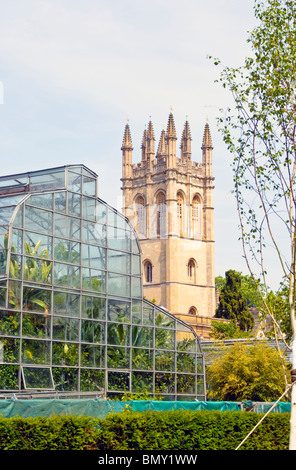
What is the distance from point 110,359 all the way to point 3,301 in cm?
607

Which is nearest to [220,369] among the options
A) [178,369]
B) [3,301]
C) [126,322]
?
[178,369]

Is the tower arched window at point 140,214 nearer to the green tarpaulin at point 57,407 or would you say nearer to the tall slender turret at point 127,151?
the tall slender turret at point 127,151

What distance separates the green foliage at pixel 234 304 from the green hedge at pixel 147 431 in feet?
246

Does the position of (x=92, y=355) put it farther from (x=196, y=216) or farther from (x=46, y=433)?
(x=196, y=216)

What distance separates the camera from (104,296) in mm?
32000

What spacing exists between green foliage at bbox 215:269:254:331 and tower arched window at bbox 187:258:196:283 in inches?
516

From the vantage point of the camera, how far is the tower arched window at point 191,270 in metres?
113

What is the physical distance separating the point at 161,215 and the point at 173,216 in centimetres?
260

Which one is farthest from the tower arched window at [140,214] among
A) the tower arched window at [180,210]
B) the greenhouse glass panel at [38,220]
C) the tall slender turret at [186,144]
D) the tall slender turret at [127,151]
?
the greenhouse glass panel at [38,220]

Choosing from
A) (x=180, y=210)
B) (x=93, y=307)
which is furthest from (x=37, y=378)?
(x=180, y=210)

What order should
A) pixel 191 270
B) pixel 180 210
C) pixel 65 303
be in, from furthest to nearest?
pixel 191 270 → pixel 180 210 → pixel 65 303

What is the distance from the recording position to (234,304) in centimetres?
9869

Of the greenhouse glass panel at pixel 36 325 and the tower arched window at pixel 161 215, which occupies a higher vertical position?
the tower arched window at pixel 161 215
